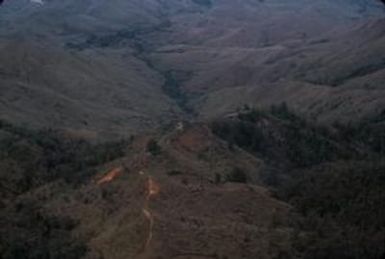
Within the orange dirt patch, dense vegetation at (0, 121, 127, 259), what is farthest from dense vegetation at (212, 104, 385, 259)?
dense vegetation at (0, 121, 127, 259)

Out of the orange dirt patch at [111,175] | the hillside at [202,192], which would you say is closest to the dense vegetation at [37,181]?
the hillside at [202,192]

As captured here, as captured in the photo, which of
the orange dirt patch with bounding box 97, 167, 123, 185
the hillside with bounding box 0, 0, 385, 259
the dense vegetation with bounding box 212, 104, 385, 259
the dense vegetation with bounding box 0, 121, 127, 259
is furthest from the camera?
the orange dirt patch with bounding box 97, 167, 123, 185

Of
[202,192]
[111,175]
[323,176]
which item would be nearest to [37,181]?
[111,175]

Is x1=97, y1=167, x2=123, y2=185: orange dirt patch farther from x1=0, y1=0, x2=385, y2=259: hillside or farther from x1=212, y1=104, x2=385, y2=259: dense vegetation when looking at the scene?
x1=212, y1=104, x2=385, y2=259: dense vegetation

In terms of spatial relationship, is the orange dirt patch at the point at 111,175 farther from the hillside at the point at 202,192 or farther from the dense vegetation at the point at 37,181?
the dense vegetation at the point at 37,181

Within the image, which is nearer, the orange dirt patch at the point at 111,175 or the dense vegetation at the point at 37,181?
the dense vegetation at the point at 37,181

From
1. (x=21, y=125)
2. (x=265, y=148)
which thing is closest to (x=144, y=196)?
(x=265, y=148)

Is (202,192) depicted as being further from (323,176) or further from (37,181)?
(37,181)
